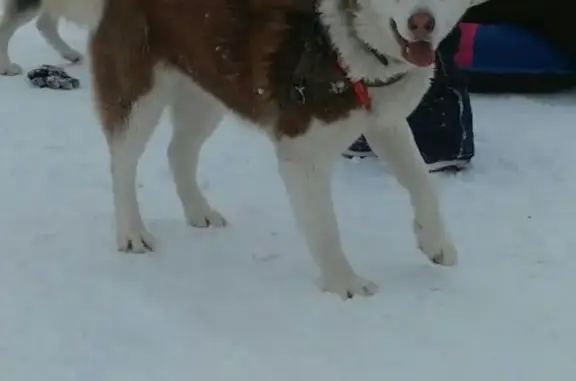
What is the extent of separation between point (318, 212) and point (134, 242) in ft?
2.22

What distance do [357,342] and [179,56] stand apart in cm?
101

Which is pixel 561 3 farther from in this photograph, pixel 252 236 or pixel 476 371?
pixel 476 371

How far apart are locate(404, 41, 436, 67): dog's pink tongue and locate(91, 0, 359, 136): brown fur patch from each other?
20 centimetres

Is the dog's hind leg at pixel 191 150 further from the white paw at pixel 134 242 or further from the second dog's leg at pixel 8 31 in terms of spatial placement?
the second dog's leg at pixel 8 31

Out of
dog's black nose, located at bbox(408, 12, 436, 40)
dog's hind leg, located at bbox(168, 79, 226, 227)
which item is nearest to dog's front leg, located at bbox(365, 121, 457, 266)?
dog's black nose, located at bbox(408, 12, 436, 40)

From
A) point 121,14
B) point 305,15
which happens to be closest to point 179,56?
point 121,14

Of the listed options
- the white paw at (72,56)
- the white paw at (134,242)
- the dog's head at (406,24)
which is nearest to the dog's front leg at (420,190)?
the dog's head at (406,24)

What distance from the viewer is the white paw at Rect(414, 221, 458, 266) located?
2.76 metres

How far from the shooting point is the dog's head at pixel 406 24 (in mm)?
2248

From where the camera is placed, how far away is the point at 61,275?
2781mm


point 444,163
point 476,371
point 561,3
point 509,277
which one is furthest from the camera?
point 561,3

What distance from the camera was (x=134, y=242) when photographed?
2.97 m

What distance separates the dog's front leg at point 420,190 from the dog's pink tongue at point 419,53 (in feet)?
1.33

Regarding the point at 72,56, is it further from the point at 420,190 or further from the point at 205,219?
the point at 420,190
